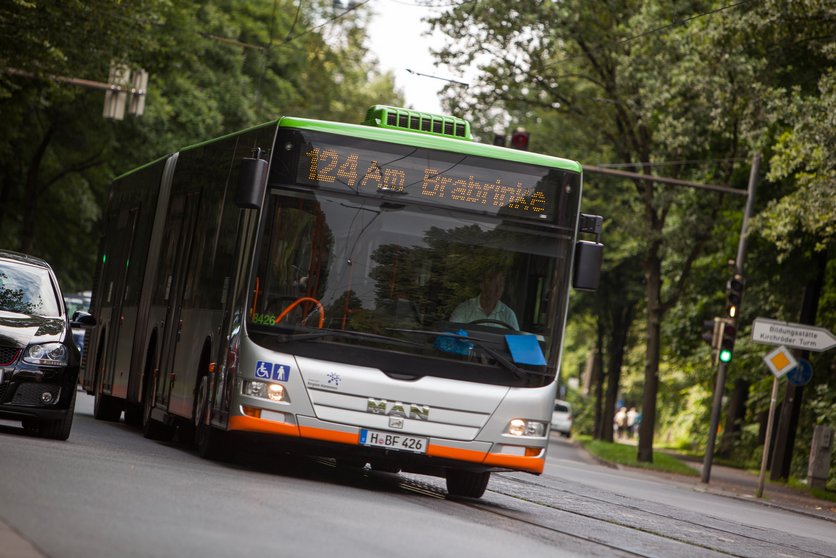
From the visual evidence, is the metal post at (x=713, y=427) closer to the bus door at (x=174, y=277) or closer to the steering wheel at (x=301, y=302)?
the bus door at (x=174, y=277)

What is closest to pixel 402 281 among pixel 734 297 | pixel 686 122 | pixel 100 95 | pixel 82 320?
pixel 82 320

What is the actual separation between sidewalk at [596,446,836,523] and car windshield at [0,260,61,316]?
12.4 metres

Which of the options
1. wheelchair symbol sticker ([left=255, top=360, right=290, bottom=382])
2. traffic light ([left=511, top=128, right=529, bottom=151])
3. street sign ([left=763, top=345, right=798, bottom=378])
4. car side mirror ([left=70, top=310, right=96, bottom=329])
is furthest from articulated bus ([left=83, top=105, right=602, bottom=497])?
traffic light ([left=511, top=128, right=529, bottom=151])

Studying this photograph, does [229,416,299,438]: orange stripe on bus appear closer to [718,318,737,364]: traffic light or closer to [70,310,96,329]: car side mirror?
[70,310,96,329]: car side mirror

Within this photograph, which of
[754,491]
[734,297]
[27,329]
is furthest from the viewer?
[734,297]

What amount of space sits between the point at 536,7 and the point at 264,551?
30.4 m

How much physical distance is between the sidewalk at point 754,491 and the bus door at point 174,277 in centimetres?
1076

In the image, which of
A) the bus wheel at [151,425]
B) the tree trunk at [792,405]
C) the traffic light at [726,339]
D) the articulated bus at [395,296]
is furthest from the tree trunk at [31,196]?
the articulated bus at [395,296]

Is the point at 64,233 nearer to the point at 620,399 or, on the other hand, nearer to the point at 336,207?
the point at 336,207

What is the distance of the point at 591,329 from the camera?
5944 centimetres

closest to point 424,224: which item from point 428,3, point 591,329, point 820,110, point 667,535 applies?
point 667,535

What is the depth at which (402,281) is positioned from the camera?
13.0 metres

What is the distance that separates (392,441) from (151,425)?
5.10m

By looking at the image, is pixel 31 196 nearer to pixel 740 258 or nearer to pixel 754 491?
pixel 740 258
